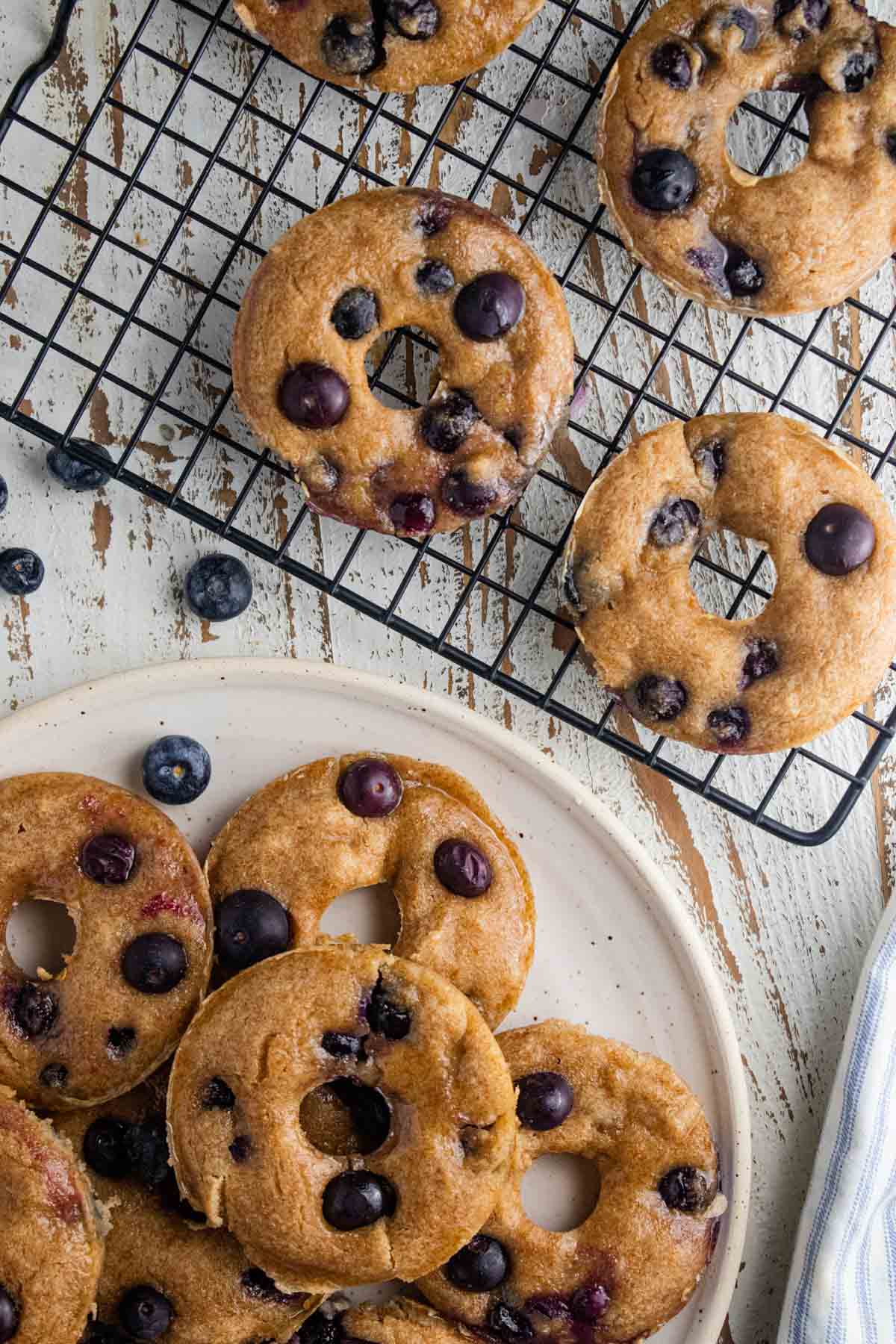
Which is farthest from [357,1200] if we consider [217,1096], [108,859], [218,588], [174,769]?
[218,588]

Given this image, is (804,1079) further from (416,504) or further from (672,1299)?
(416,504)

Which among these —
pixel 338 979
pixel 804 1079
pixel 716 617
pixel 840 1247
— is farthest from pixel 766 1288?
pixel 716 617

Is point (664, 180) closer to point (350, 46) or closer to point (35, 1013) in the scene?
point (350, 46)

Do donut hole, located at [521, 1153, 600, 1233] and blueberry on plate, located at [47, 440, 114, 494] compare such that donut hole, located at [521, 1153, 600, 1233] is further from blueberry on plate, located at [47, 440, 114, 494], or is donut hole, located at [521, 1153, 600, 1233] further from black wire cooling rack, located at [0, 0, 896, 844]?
blueberry on plate, located at [47, 440, 114, 494]

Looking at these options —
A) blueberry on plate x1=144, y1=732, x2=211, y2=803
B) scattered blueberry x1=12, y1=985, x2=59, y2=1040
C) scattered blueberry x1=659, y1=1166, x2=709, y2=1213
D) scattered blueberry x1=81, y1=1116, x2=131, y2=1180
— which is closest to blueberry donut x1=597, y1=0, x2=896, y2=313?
blueberry on plate x1=144, y1=732, x2=211, y2=803

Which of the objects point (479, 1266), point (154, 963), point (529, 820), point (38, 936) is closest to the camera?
point (154, 963)
